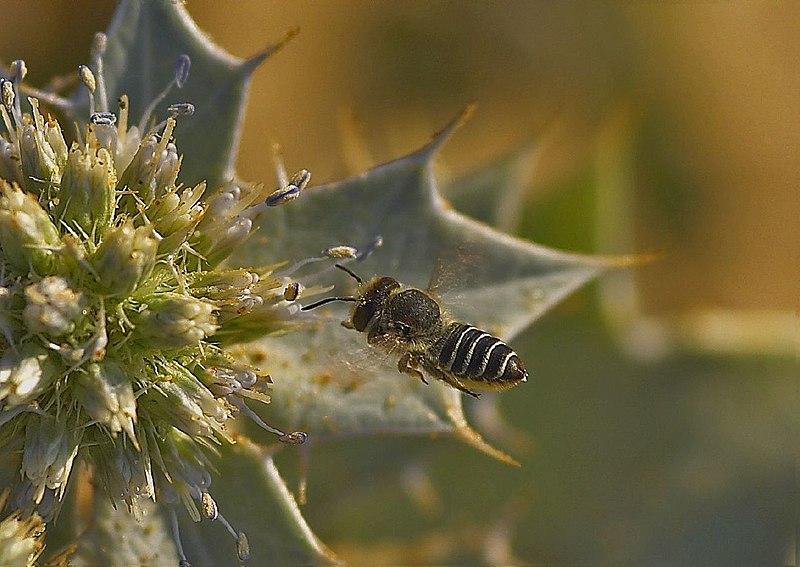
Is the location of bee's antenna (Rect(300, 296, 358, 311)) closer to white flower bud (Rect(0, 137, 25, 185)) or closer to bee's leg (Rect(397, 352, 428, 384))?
bee's leg (Rect(397, 352, 428, 384))

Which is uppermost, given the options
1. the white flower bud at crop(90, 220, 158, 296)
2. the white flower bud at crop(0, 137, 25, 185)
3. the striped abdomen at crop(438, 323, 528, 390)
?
the white flower bud at crop(0, 137, 25, 185)

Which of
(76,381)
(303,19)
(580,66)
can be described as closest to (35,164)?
(76,381)

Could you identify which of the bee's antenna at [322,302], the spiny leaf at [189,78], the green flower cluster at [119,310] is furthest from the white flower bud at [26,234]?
the bee's antenna at [322,302]

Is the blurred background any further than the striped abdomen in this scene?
Yes

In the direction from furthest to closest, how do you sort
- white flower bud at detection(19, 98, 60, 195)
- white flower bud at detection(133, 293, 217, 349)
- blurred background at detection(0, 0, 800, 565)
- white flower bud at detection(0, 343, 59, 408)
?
blurred background at detection(0, 0, 800, 565) → white flower bud at detection(19, 98, 60, 195) → white flower bud at detection(133, 293, 217, 349) → white flower bud at detection(0, 343, 59, 408)

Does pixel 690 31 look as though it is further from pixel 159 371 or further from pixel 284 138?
pixel 159 371

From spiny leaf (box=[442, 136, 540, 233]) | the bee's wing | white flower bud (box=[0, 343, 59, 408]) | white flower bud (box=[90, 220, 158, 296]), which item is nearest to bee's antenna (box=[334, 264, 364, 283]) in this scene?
the bee's wing

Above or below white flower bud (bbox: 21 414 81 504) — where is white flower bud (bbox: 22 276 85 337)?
above
